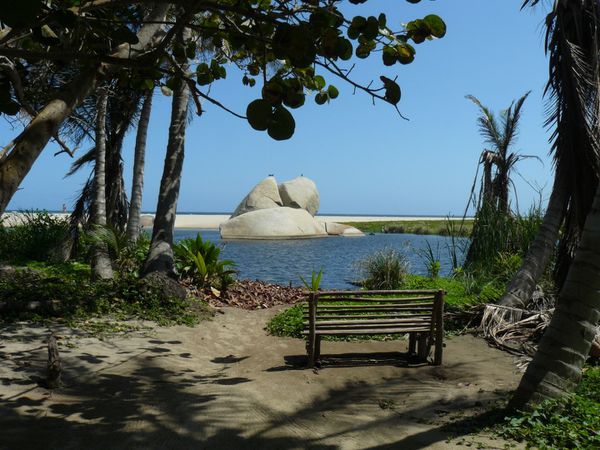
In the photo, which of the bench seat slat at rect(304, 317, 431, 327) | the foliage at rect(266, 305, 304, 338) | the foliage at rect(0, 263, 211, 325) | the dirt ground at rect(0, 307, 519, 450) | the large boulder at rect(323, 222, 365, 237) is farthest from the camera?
the large boulder at rect(323, 222, 365, 237)

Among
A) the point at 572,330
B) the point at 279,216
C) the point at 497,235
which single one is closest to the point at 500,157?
the point at 497,235

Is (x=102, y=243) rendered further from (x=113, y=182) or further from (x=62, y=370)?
(x=62, y=370)

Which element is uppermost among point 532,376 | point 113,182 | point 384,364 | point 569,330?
point 113,182

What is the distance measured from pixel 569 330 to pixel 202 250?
873 centimetres

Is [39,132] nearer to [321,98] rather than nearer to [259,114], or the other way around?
[259,114]

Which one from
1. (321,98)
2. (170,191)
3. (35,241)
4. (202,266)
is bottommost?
(202,266)

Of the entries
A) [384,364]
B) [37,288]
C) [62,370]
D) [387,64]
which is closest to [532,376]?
[384,364]

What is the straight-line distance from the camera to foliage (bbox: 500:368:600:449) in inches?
162

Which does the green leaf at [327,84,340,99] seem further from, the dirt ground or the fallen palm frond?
the fallen palm frond

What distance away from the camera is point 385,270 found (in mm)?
13359

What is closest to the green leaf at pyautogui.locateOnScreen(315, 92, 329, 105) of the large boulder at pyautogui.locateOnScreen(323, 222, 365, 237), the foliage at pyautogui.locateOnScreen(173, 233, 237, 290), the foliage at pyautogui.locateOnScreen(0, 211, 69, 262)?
the foliage at pyautogui.locateOnScreen(173, 233, 237, 290)

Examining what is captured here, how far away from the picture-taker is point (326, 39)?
2.89 metres

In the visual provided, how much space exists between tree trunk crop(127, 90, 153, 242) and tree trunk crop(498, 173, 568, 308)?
8.20 m

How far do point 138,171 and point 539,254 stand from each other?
8.68 metres
